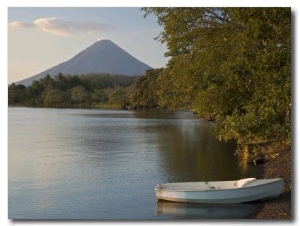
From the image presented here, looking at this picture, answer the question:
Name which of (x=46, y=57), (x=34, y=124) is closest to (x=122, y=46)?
(x=46, y=57)

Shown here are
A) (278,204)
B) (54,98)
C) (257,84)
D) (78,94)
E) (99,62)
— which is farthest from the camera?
(54,98)

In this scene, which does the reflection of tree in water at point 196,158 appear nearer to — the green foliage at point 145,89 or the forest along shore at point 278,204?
the forest along shore at point 278,204

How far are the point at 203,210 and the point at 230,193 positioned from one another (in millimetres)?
567

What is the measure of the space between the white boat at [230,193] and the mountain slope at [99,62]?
189cm

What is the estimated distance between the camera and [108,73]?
700 centimetres

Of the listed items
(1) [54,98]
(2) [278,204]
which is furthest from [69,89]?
(2) [278,204]

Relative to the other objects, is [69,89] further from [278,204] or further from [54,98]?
[278,204]

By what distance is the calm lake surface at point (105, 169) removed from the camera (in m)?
6.49

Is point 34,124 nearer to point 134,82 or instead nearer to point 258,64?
point 134,82

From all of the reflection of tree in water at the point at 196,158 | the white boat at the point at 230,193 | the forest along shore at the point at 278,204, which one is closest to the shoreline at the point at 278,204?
the forest along shore at the point at 278,204

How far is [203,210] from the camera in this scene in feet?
21.4

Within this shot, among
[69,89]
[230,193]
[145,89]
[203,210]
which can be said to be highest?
[145,89]

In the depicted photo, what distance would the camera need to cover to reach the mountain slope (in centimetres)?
Answer: 644

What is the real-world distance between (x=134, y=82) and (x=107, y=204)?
2.10 metres
